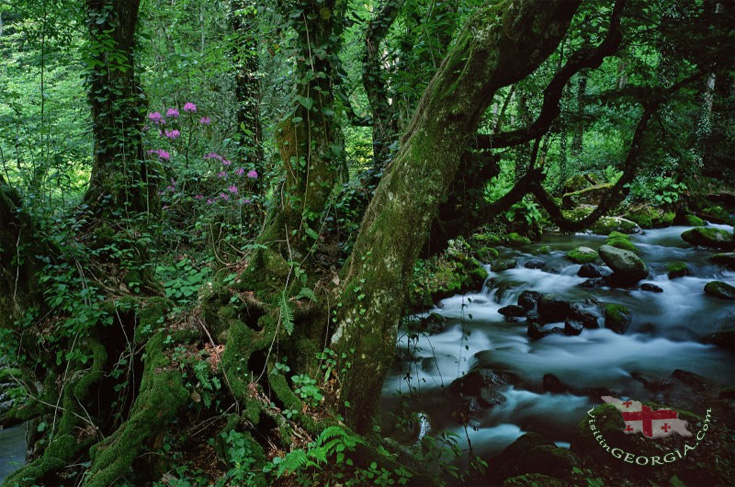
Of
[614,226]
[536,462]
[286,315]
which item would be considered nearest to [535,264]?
[614,226]

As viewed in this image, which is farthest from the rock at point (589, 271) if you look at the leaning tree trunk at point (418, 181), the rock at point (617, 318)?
the leaning tree trunk at point (418, 181)

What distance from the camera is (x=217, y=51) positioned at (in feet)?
20.5

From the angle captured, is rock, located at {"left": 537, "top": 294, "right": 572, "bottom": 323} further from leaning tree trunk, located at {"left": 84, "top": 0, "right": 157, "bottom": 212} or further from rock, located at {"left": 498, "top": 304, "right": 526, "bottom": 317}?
leaning tree trunk, located at {"left": 84, "top": 0, "right": 157, "bottom": 212}

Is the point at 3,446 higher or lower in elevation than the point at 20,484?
lower

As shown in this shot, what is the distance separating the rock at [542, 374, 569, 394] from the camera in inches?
260

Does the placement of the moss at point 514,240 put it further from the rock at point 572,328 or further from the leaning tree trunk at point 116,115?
the leaning tree trunk at point 116,115

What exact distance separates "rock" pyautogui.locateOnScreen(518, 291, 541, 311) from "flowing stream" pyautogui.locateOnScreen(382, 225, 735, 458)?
26cm

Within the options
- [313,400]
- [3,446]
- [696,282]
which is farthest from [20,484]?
[696,282]

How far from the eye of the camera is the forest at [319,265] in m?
3.33

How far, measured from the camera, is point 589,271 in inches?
388

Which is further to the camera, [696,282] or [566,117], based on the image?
[696,282]

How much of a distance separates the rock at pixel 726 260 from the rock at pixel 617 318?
3111mm

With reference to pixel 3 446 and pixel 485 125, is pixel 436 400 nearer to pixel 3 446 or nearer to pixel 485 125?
pixel 485 125

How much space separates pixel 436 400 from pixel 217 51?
6.12 metres
